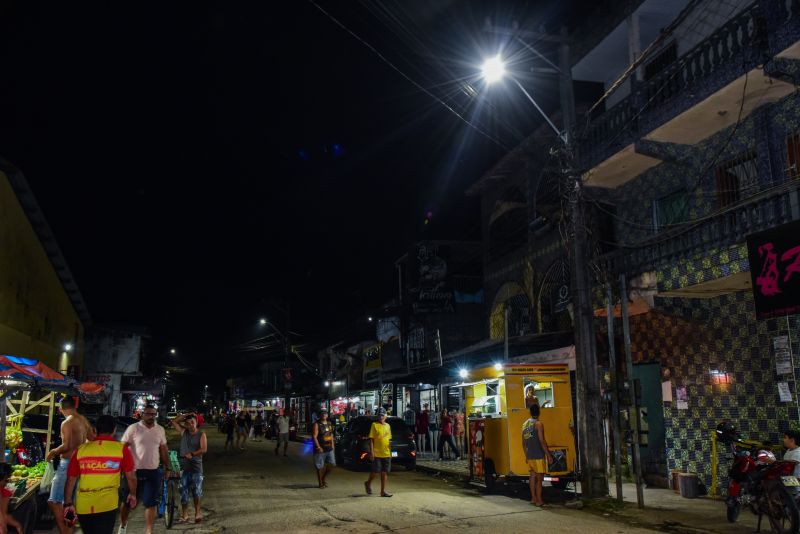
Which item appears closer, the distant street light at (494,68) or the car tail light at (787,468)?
the car tail light at (787,468)

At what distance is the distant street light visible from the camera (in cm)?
1228

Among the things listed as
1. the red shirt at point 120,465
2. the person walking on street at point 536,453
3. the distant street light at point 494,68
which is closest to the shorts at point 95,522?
the red shirt at point 120,465

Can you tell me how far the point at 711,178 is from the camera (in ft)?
45.5

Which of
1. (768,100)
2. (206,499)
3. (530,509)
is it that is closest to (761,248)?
(768,100)

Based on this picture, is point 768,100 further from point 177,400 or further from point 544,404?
point 177,400

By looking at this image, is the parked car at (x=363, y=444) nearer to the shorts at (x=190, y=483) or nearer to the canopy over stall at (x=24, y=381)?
the shorts at (x=190, y=483)

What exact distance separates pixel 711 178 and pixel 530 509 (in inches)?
317

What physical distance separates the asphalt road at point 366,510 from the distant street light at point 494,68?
26.9ft

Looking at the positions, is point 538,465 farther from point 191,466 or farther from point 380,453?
point 191,466

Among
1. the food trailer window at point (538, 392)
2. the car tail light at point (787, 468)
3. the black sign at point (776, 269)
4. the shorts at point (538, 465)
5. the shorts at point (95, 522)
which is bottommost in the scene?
the shorts at point (538, 465)

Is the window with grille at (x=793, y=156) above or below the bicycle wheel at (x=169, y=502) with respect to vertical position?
above

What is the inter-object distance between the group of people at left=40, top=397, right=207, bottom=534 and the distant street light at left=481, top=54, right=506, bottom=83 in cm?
Answer: 859

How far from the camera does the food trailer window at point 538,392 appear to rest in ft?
46.1

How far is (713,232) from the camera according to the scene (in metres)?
12.6
